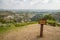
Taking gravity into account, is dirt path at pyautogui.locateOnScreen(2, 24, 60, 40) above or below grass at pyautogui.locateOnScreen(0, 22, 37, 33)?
Result: below

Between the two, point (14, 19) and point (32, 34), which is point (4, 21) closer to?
point (14, 19)

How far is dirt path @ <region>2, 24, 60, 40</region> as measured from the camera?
1538 millimetres

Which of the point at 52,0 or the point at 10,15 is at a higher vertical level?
the point at 52,0

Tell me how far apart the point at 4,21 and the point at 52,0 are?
0.69 meters

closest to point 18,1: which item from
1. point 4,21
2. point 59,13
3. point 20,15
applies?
point 20,15

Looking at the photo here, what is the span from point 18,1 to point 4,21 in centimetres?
33

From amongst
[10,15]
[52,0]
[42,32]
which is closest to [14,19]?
[10,15]

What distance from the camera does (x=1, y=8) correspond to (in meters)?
1.67

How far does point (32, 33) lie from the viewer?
1.57 meters

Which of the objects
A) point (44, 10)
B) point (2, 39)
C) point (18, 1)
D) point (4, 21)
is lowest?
point (2, 39)

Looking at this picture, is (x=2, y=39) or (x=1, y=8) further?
(x=1, y=8)

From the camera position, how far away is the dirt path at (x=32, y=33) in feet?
5.05

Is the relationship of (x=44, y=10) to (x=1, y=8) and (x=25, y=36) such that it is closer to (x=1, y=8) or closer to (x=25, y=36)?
(x=25, y=36)

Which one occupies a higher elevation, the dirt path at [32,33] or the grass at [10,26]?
the grass at [10,26]
